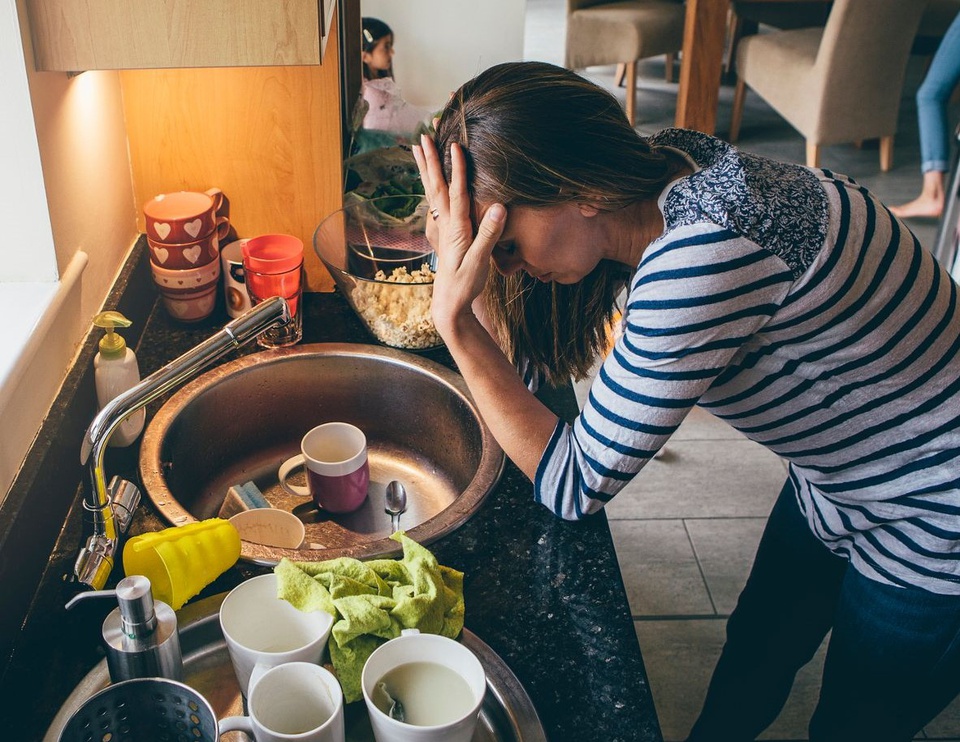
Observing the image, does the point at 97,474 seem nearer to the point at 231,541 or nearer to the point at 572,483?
the point at 231,541

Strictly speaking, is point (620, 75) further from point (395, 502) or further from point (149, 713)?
point (149, 713)

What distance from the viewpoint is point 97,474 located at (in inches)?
36.2

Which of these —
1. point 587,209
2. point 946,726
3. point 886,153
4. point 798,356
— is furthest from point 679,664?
point 886,153

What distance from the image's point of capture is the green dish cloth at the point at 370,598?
2.79 ft

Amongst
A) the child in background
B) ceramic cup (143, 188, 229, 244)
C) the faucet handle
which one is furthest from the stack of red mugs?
the child in background

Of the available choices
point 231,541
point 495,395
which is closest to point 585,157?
point 495,395

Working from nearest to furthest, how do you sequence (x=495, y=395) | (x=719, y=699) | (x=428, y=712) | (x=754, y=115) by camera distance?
(x=428, y=712)
(x=495, y=395)
(x=719, y=699)
(x=754, y=115)

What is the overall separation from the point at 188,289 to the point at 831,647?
3.49 ft

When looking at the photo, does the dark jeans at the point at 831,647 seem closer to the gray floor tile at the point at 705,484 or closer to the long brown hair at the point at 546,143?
the long brown hair at the point at 546,143

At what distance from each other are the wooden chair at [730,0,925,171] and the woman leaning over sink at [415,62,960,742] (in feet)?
9.72

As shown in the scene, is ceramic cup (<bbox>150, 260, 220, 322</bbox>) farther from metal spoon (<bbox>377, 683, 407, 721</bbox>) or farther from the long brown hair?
metal spoon (<bbox>377, 683, 407, 721</bbox>)

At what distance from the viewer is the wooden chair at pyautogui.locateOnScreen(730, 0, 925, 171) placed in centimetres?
359

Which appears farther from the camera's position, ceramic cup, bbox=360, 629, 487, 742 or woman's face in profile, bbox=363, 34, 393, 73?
woman's face in profile, bbox=363, 34, 393, 73

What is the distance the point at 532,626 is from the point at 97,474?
1.52 ft
